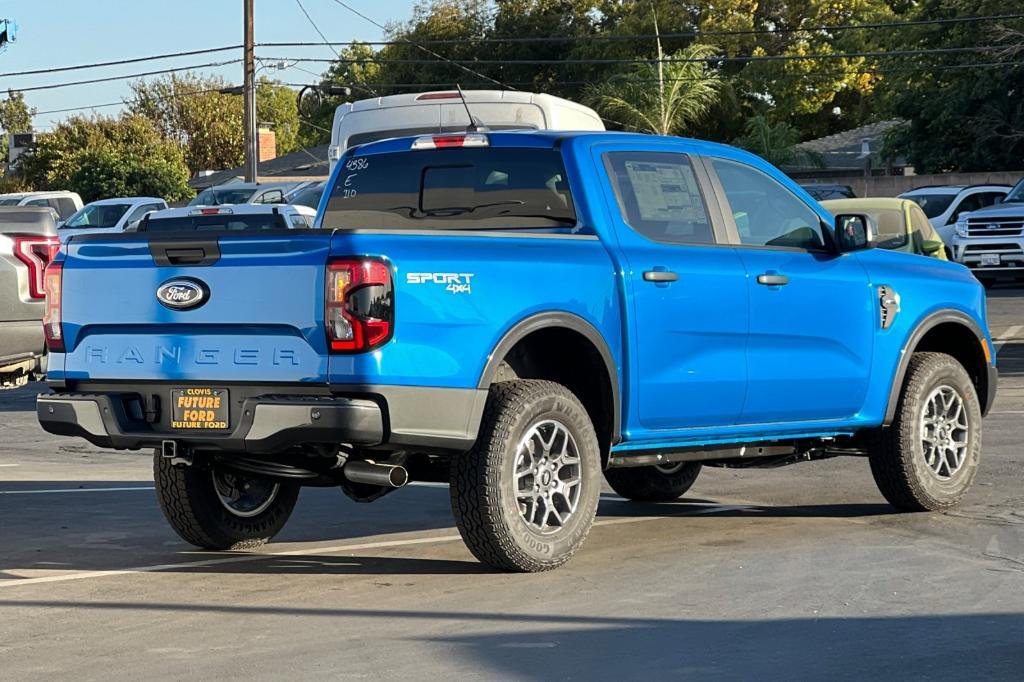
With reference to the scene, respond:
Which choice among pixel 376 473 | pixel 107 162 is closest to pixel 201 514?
pixel 376 473

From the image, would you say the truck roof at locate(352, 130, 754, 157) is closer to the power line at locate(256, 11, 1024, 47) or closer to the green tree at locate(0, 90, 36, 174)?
the power line at locate(256, 11, 1024, 47)

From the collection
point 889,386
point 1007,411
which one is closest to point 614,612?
point 889,386

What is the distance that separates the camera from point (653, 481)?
1050cm

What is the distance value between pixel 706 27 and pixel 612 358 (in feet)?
212

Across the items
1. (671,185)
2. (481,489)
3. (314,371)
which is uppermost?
(671,185)

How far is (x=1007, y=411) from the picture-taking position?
599 inches

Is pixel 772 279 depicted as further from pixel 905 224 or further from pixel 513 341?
pixel 905 224

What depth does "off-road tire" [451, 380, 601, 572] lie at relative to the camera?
7.65 m

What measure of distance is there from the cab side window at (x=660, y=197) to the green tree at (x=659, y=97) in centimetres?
4464

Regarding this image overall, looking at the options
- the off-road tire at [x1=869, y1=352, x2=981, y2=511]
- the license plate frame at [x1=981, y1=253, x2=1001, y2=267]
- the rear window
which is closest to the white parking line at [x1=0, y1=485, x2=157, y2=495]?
the off-road tire at [x1=869, y1=352, x2=981, y2=511]

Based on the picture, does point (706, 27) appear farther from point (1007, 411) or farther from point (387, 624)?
point (387, 624)

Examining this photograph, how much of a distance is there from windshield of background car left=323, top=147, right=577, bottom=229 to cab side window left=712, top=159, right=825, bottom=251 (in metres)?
1.04

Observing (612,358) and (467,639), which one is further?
(612,358)

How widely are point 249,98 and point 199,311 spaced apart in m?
42.5
